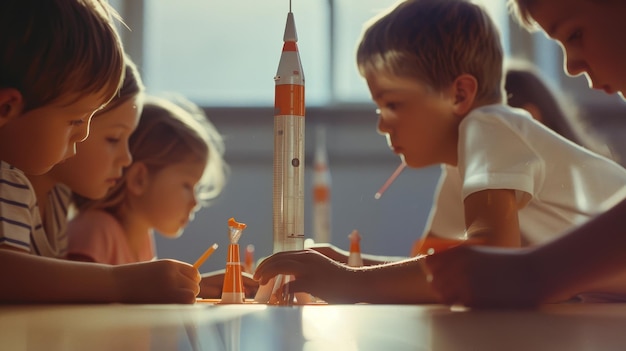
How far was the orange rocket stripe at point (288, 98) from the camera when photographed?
22.7 inches

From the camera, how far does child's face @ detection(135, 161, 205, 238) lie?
110 centimetres

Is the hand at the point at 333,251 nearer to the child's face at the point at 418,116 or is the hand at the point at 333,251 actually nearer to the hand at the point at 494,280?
the child's face at the point at 418,116

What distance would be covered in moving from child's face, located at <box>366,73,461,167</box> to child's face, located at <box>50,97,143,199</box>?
29 centimetres

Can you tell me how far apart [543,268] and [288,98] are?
24cm

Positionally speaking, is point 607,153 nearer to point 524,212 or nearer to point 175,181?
point 524,212

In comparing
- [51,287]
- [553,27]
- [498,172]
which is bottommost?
[51,287]

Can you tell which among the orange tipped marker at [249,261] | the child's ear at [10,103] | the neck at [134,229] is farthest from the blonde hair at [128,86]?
the neck at [134,229]

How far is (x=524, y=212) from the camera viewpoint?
0.69m

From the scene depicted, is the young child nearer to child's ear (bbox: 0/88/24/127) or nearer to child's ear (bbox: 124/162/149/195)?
child's ear (bbox: 0/88/24/127)

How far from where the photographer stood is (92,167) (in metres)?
0.83

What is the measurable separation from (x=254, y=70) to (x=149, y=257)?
1.35 ft

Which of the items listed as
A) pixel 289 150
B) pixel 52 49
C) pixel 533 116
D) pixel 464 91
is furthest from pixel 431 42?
pixel 52 49

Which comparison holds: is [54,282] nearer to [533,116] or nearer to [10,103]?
[10,103]

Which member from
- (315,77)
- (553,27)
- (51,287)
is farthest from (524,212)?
(51,287)
